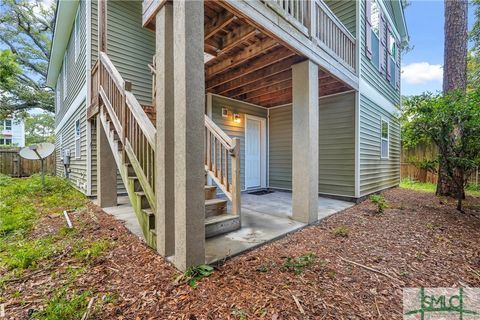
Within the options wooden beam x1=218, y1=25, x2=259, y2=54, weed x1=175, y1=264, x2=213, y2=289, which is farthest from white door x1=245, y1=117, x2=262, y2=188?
weed x1=175, y1=264, x2=213, y2=289

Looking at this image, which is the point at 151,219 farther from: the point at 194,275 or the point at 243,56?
the point at 243,56

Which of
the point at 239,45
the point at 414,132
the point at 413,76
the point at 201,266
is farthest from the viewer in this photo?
the point at 413,76

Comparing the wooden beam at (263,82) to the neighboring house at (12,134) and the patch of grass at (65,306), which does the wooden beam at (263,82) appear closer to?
the patch of grass at (65,306)

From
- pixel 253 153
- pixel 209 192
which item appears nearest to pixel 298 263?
pixel 209 192

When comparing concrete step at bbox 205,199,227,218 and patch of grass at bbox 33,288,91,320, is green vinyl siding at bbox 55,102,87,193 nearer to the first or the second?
concrete step at bbox 205,199,227,218

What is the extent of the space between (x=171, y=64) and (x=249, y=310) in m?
2.29

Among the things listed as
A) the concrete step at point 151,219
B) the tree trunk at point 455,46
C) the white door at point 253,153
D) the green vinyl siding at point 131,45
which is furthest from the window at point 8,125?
the tree trunk at point 455,46

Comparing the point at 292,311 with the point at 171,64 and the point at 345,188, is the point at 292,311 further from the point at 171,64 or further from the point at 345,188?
the point at 345,188

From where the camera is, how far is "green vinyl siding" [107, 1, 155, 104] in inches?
210

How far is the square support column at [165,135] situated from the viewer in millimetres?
2271

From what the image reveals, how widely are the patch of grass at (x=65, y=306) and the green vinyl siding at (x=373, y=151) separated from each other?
5.92m

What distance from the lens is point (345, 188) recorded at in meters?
5.89

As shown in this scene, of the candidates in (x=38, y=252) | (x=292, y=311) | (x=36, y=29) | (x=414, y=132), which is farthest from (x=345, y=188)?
(x=36, y=29)

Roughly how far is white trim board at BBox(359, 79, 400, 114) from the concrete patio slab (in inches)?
116
